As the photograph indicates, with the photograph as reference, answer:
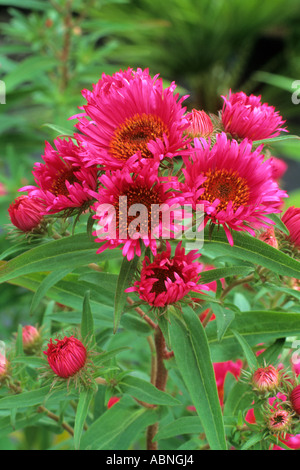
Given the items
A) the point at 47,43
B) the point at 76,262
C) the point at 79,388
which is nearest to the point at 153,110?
the point at 76,262

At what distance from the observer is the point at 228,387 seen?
708 mm

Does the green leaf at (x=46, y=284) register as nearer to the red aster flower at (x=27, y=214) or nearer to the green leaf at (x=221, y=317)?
the red aster flower at (x=27, y=214)

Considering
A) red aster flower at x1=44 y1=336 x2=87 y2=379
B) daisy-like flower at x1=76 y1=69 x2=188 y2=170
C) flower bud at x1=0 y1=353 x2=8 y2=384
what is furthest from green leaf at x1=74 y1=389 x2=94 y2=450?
daisy-like flower at x1=76 y1=69 x2=188 y2=170

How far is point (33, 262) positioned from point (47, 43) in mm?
947

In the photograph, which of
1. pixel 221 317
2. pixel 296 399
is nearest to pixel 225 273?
pixel 221 317

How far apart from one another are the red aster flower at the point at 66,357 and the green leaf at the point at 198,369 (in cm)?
10

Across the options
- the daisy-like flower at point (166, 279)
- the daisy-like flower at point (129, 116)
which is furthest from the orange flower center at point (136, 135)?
the daisy-like flower at point (166, 279)

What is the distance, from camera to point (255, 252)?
18.0 inches

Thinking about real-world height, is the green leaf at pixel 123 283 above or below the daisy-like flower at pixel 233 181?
below

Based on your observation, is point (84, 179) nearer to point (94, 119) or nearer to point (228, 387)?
point (94, 119)

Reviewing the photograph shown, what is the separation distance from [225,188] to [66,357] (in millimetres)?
229

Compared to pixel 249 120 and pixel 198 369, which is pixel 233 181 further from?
pixel 198 369

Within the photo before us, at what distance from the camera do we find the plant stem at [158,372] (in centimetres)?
57
